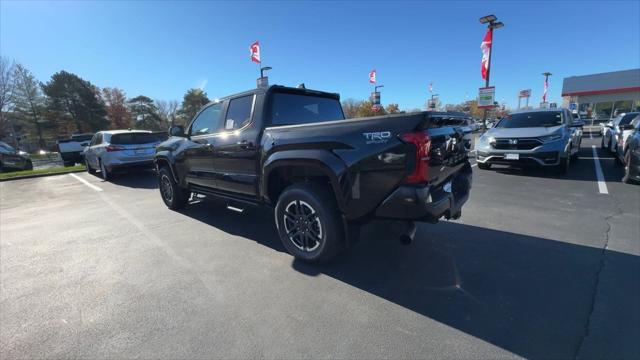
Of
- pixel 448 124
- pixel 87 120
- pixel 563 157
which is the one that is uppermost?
pixel 87 120

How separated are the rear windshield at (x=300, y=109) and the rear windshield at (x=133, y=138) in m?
7.67

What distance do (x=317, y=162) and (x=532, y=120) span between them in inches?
312

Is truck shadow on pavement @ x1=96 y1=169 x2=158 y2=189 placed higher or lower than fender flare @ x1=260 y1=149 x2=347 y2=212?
lower

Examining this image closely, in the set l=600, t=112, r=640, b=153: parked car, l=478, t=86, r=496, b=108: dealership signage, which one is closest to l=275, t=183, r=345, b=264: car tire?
l=600, t=112, r=640, b=153: parked car

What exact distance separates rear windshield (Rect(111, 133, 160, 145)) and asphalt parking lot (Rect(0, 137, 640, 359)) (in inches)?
191

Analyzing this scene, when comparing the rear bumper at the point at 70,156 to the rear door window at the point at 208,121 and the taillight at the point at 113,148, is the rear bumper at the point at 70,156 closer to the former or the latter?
the taillight at the point at 113,148

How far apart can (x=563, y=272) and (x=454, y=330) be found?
1.60 metres

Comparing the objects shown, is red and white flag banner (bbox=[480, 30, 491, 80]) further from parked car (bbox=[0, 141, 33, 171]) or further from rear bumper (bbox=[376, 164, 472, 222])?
parked car (bbox=[0, 141, 33, 171])

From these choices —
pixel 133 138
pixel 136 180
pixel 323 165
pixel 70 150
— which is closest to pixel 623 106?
pixel 323 165

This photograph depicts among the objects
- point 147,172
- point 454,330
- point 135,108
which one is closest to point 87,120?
point 135,108

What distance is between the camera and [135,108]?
185 feet

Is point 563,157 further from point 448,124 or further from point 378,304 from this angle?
point 378,304

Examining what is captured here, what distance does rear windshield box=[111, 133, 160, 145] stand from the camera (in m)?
8.88

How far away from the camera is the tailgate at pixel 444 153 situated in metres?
2.37
